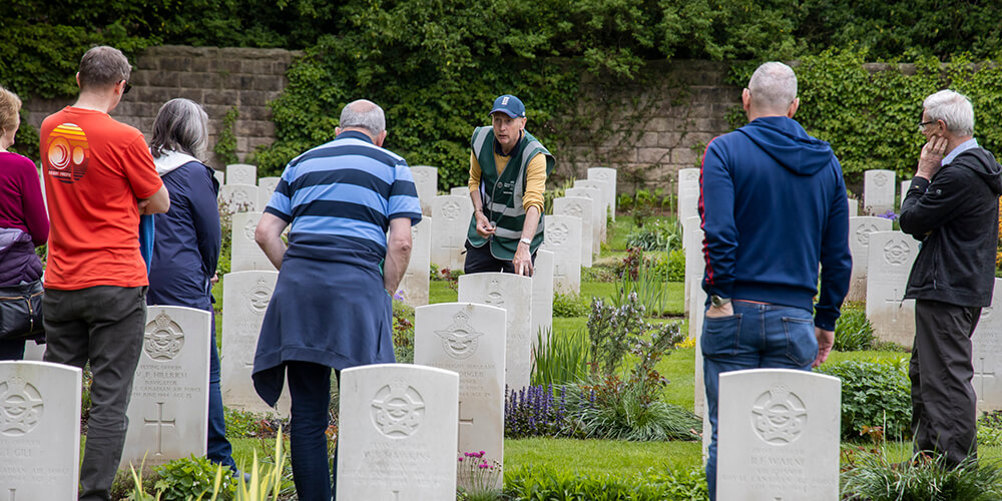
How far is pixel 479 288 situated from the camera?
5984mm

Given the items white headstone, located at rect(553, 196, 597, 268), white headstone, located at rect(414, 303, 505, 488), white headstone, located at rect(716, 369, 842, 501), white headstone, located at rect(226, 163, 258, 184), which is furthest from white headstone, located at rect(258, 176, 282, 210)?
white headstone, located at rect(716, 369, 842, 501)

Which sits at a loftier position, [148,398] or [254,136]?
[254,136]

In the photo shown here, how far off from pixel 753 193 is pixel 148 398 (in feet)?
Result: 9.75

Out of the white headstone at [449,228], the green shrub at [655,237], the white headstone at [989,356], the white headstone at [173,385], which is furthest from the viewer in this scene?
the green shrub at [655,237]

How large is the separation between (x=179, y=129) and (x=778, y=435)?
3090 mm

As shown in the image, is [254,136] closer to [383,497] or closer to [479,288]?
[479,288]

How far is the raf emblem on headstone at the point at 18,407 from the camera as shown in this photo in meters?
3.76

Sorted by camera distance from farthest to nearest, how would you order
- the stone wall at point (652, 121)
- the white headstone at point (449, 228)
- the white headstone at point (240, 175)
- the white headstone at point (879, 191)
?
the stone wall at point (652, 121), the white headstone at point (240, 175), the white headstone at point (879, 191), the white headstone at point (449, 228)

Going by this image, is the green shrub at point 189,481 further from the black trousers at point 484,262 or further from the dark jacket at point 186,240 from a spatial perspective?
the black trousers at point 484,262

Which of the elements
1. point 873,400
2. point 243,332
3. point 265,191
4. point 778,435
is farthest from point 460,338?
point 265,191

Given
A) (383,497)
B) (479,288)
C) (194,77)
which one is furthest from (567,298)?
(194,77)

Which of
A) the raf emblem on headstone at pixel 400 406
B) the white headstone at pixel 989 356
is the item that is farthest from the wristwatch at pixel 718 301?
the white headstone at pixel 989 356

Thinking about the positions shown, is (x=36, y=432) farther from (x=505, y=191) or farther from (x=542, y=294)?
(x=542, y=294)

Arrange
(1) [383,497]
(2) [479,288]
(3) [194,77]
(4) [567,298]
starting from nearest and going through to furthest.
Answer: (1) [383,497] < (2) [479,288] < (4) [567,298] < (3) [194,77]
